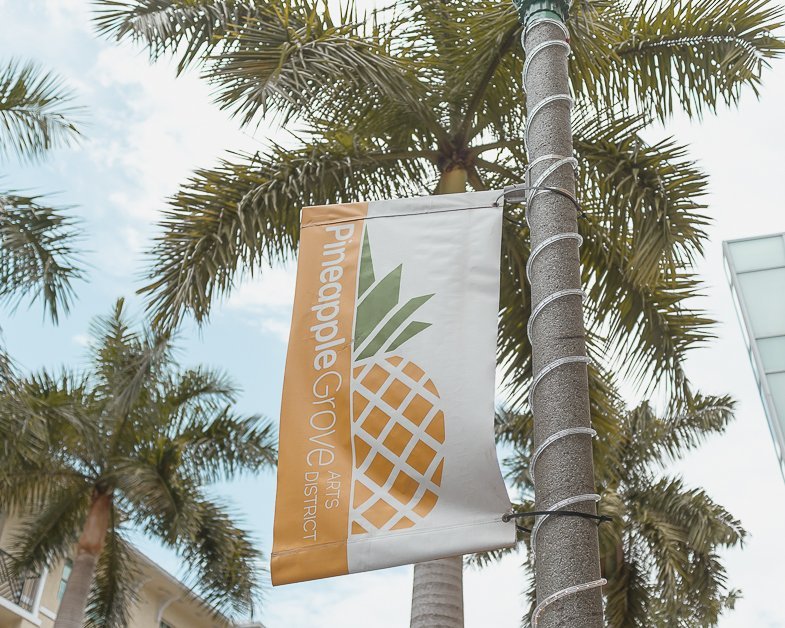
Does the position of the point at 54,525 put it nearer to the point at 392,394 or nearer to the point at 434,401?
the point at 392,394

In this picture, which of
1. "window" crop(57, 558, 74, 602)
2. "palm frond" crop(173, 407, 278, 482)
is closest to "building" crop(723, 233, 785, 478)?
"palm frond" crop(173, 407, 278, 482)

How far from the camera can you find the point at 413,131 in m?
10.8

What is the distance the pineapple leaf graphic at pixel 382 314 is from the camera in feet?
15.0

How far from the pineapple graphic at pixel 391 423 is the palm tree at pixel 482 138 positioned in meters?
5.26

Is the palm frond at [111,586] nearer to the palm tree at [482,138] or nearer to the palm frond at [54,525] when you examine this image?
the palm frond at [54,525]

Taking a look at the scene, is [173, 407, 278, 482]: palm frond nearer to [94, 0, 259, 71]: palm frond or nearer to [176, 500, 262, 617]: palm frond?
[176, 500, 262, 617]: palm frond

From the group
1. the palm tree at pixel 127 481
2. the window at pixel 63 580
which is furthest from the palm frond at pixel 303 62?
the window at pixel 63 580

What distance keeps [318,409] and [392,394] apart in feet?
1.18

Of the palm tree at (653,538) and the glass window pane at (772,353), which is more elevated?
the glass window pane at (772,353)

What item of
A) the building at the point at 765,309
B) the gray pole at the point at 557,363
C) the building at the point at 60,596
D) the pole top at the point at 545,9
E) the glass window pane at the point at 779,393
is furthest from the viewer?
the building at the point at 60,596

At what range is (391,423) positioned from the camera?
172 inches

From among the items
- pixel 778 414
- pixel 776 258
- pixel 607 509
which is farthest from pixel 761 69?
pixel 776 258

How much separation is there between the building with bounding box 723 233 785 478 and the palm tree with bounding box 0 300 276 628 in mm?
9519

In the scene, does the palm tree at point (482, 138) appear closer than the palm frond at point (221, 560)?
Yes
